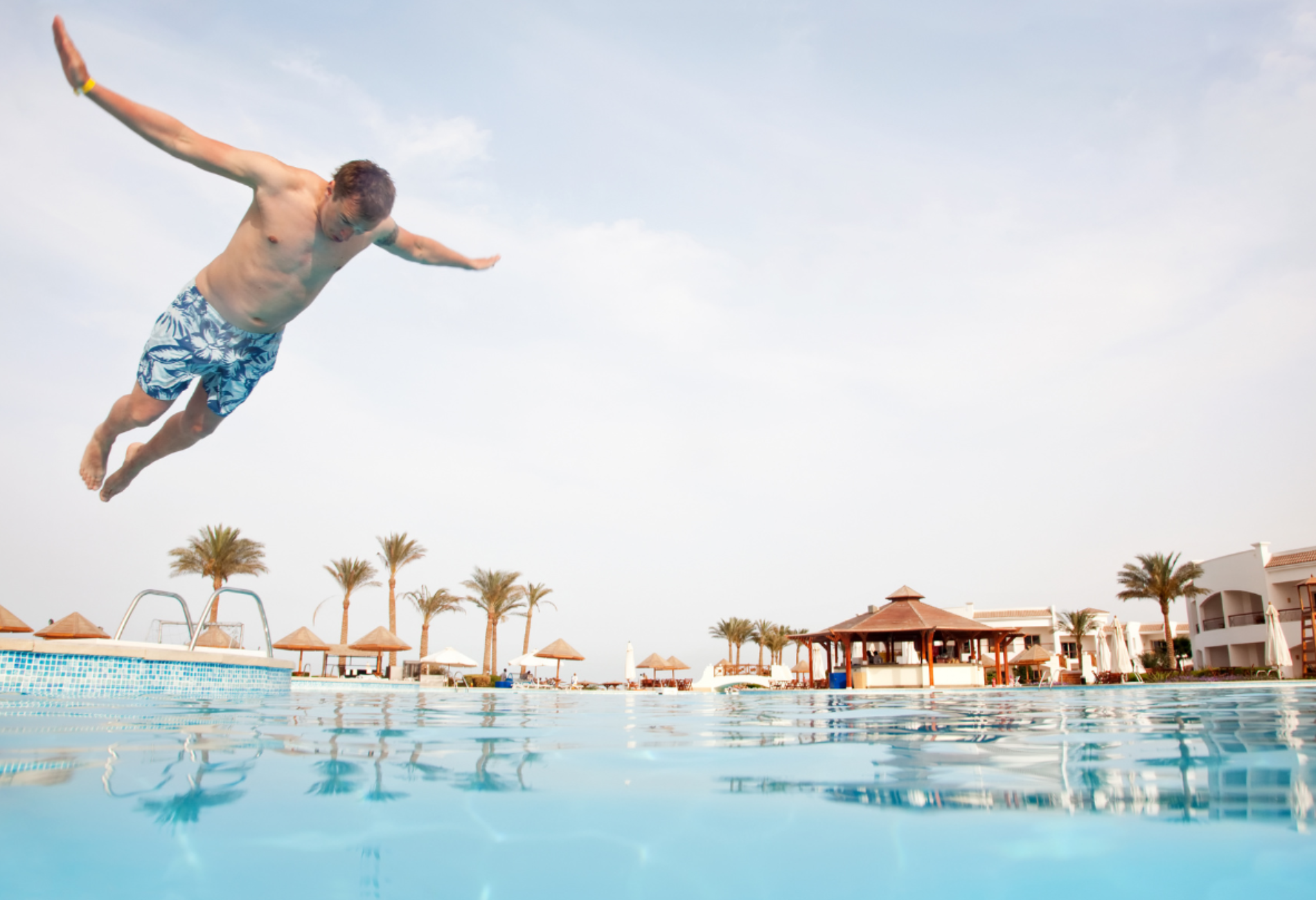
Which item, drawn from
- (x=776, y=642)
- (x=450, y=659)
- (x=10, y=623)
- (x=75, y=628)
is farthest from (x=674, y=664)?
(x=10, y=623)

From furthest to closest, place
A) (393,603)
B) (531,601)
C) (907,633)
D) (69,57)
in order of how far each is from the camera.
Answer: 1. (531,601)
2. (393,603)
3. (907,633)
4. (69,57)

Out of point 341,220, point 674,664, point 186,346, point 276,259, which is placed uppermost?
point 341,220

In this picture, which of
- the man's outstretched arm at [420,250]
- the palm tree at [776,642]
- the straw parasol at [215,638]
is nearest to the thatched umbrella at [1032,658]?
the palm tree at [776,642]

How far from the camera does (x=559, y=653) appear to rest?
108 feet

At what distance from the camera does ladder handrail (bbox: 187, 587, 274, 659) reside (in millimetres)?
8748

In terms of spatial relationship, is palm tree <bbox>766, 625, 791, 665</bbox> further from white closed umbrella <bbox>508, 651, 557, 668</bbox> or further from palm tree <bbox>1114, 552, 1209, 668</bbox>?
white closed umbrella <bbox>508, 651, 557, 668</bbox>

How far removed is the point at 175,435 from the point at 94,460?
18.3 inches

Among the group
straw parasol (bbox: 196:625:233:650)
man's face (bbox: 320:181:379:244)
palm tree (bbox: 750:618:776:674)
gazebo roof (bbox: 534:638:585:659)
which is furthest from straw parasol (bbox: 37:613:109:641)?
palm tree (bbox: 750:618:776:674)

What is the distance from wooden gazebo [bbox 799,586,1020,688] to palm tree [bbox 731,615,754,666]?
2578 cm

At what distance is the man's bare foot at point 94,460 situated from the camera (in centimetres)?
470

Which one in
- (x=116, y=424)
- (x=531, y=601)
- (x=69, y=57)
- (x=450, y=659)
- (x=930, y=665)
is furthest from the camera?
(x=531, y=601)

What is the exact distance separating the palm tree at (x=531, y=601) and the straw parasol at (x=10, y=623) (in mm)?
23358

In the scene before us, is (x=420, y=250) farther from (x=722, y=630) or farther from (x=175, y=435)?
(x=722, y=630)

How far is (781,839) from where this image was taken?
1.96m
